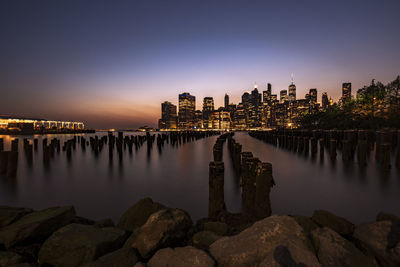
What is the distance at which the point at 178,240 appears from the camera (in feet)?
9.93

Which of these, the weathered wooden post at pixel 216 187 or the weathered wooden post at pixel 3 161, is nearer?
the weathered wooden post at pixel 216 187

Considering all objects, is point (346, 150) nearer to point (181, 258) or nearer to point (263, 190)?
point (263, 190)

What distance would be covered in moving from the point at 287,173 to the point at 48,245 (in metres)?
9.46

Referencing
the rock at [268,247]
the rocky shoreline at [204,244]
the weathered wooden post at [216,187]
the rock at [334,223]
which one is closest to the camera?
the rock at [268,247]

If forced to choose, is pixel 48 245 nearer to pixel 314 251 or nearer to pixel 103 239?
pixel 103 239

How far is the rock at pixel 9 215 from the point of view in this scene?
3684 mm

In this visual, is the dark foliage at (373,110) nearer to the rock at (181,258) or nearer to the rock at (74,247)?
the rock at (181,258)

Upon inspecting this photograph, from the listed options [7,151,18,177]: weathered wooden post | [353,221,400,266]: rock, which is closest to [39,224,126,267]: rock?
[353,221,400,266]: rock

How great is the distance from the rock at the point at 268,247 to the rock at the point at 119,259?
1113 mm

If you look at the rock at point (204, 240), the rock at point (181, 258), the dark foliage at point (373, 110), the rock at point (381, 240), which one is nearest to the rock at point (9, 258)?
the rock at point (181, 258)

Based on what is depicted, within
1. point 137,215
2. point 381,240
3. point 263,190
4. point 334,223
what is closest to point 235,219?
point 263,190

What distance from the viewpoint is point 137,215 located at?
388 cm

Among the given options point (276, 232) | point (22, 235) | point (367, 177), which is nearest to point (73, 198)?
point (22, 235)

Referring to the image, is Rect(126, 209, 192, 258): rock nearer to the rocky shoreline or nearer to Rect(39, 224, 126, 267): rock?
the rocky shoreline
